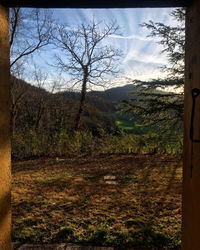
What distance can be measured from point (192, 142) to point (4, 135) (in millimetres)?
1041

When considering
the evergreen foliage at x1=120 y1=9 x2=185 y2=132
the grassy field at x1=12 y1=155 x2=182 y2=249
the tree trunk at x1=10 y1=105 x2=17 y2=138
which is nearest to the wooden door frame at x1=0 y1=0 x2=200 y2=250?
the grassy field at x1=12 y1=155 x2=182 y2=249

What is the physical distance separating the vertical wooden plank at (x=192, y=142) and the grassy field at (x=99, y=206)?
41.7 inches

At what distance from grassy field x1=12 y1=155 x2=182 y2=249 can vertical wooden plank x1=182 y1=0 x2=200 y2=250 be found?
1.06 metres

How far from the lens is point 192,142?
0.92m

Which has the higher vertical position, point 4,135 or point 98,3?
point 98,3

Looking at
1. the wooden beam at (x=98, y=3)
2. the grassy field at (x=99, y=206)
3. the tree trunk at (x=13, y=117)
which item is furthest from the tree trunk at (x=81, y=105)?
the wooden beam at (x=98, y=3)

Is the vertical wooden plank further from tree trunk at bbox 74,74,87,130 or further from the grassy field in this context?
tree trunk at bbox 74,74,87,130

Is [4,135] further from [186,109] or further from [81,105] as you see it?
[81,105]

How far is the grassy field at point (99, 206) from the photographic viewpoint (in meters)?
1.90

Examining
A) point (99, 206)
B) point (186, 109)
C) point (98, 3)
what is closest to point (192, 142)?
point (186, 109)

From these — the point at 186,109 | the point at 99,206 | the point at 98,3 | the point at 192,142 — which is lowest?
the point at 99,206

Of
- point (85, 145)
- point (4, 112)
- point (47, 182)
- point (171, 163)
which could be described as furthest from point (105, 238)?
point (85, 145)

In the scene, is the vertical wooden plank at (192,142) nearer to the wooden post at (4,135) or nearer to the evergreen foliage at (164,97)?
the wooden post at (4,135)

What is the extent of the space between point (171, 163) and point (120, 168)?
1.43 meters
